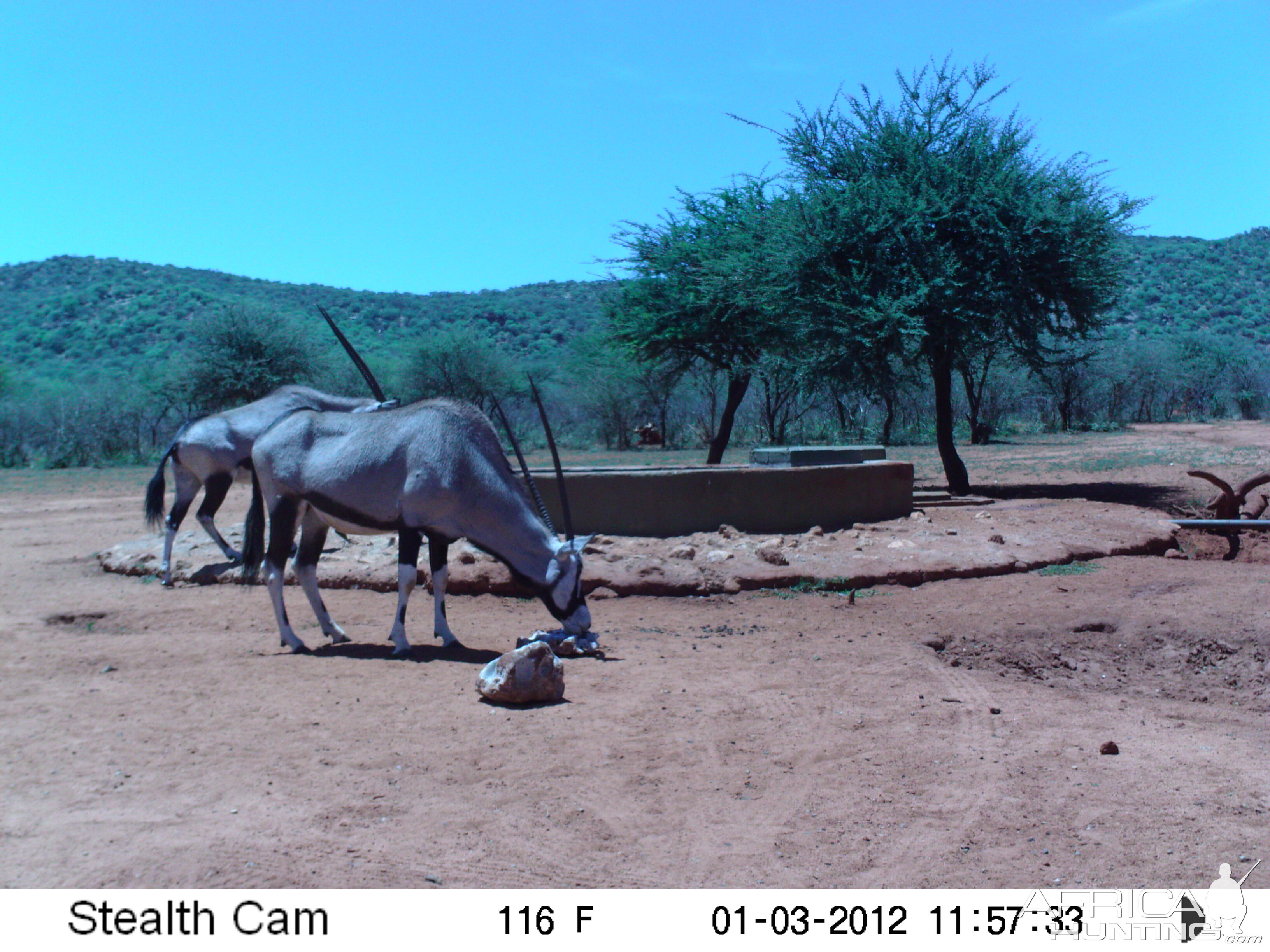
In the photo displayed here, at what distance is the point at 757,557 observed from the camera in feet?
30.8

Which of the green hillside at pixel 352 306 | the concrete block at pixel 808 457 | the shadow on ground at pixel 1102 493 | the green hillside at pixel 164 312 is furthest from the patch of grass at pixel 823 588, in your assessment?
the green hillside at pixel 164 312

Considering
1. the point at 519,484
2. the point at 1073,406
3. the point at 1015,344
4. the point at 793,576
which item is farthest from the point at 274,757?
the point at 1073,406

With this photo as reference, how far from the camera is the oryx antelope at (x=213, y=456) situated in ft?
32.6

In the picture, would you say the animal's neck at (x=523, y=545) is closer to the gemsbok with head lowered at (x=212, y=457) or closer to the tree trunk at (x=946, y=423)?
the gemsbok with head lowered at (x=212, y=457)

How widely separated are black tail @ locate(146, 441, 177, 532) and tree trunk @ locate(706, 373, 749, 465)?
10.3 meters

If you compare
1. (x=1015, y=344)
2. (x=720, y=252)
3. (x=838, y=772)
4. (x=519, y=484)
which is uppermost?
(x=720, y=252)

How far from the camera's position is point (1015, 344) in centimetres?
1583

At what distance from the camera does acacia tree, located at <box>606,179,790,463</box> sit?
17219 millimetres

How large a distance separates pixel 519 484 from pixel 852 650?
2573 millimetres

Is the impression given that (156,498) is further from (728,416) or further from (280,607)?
(728,416)

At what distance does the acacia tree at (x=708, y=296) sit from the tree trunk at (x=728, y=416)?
0.03m

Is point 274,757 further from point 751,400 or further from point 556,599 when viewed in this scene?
point 751,400

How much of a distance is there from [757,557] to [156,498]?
652 cm

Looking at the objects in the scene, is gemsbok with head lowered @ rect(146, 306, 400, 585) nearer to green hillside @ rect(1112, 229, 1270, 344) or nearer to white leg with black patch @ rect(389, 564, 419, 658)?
white leg with black patch @ rect(389, 564, 419, 658)
